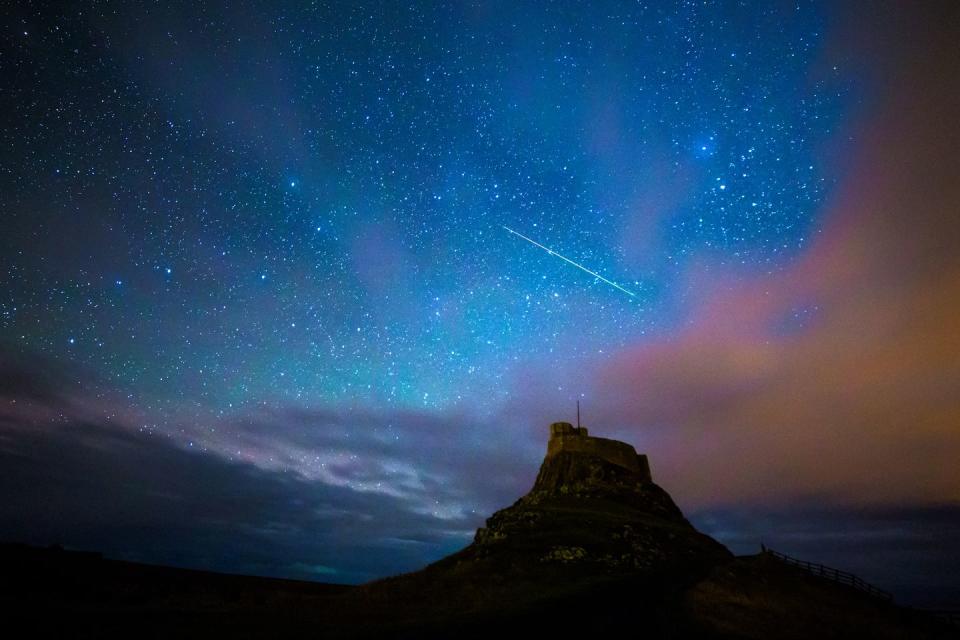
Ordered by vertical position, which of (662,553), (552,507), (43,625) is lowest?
(43,625)

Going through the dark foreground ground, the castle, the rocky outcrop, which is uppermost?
the castle

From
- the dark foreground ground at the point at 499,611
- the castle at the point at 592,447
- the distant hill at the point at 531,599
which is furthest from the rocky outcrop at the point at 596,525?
the dark foreground ground at the point at 499,611

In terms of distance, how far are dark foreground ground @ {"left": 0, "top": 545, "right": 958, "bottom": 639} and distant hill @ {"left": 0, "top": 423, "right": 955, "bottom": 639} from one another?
0.33 ft

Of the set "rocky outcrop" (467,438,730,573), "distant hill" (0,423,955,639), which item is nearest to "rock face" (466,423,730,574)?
"rocky outcrop" (467,438,730,573)

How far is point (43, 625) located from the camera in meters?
17.1

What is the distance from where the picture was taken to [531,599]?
2786 cm

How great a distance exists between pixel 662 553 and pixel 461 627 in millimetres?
40550

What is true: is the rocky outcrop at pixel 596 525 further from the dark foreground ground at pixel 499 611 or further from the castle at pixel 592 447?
the dark foreground ground at pixel 499 611

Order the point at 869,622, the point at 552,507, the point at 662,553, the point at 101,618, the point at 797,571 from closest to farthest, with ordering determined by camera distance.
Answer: the point at 101,618 < the point at 869,622 < the point at 797,571 < the point at 662,553 < the point at 552,507

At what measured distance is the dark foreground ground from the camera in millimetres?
18172

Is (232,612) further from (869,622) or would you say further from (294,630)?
(869,622)

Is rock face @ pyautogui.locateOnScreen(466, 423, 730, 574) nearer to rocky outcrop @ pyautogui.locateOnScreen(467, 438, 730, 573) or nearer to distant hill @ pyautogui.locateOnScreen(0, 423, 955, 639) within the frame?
rocky outcrop @ pyautogui.locateOnScreen(467, 438, 730, 573)

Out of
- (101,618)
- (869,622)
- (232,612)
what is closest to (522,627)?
(232,612)

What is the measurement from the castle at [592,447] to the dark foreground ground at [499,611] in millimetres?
57518
